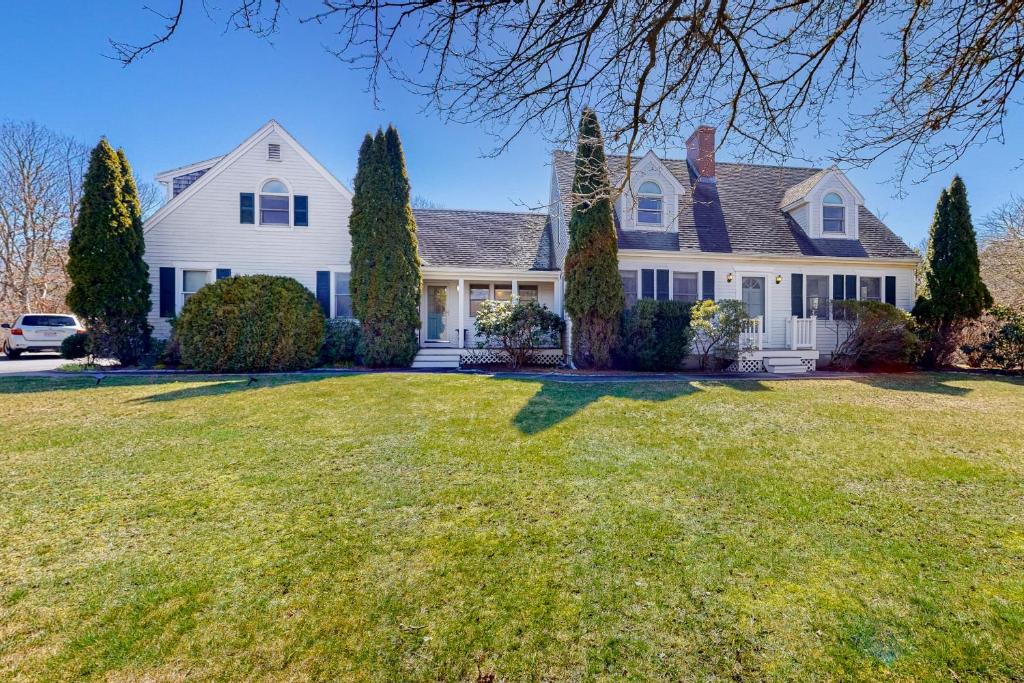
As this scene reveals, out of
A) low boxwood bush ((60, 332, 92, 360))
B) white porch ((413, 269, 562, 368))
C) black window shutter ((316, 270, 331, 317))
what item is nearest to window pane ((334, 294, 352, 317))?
black window shutter ((316, 270, 331, 317))

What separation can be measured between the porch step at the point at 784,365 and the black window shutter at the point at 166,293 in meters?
17.8

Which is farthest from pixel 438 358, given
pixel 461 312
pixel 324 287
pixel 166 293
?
pixel 166 293

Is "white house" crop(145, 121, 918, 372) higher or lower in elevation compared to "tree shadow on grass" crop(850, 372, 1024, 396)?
higher

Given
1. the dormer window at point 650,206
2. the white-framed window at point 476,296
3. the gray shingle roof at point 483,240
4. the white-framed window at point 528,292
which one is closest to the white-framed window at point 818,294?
the dormer window at point 650,206

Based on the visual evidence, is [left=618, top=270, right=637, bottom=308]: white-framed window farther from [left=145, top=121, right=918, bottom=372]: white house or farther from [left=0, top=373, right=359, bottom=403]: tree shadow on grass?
[left=0, top=373, right=359, bottom=403]: tree shadow on grass

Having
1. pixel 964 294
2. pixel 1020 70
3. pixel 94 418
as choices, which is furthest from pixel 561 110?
pixel 964 294

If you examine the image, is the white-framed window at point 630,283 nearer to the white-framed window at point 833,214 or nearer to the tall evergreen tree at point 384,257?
the tall evergreen tree at point 384,257

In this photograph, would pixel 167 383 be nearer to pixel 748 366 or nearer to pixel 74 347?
pixel 74 347

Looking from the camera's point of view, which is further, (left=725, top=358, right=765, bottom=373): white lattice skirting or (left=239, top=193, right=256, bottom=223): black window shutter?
(left=239, top=193, right=256, bottom=223): black window shutter

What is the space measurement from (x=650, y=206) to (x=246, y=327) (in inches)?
497

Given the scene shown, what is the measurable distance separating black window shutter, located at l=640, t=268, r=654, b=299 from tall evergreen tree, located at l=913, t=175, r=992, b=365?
812 centimetres

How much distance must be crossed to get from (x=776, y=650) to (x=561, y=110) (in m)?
4.29

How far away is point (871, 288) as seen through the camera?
15266 mm

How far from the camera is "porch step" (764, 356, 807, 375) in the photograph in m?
13.1
